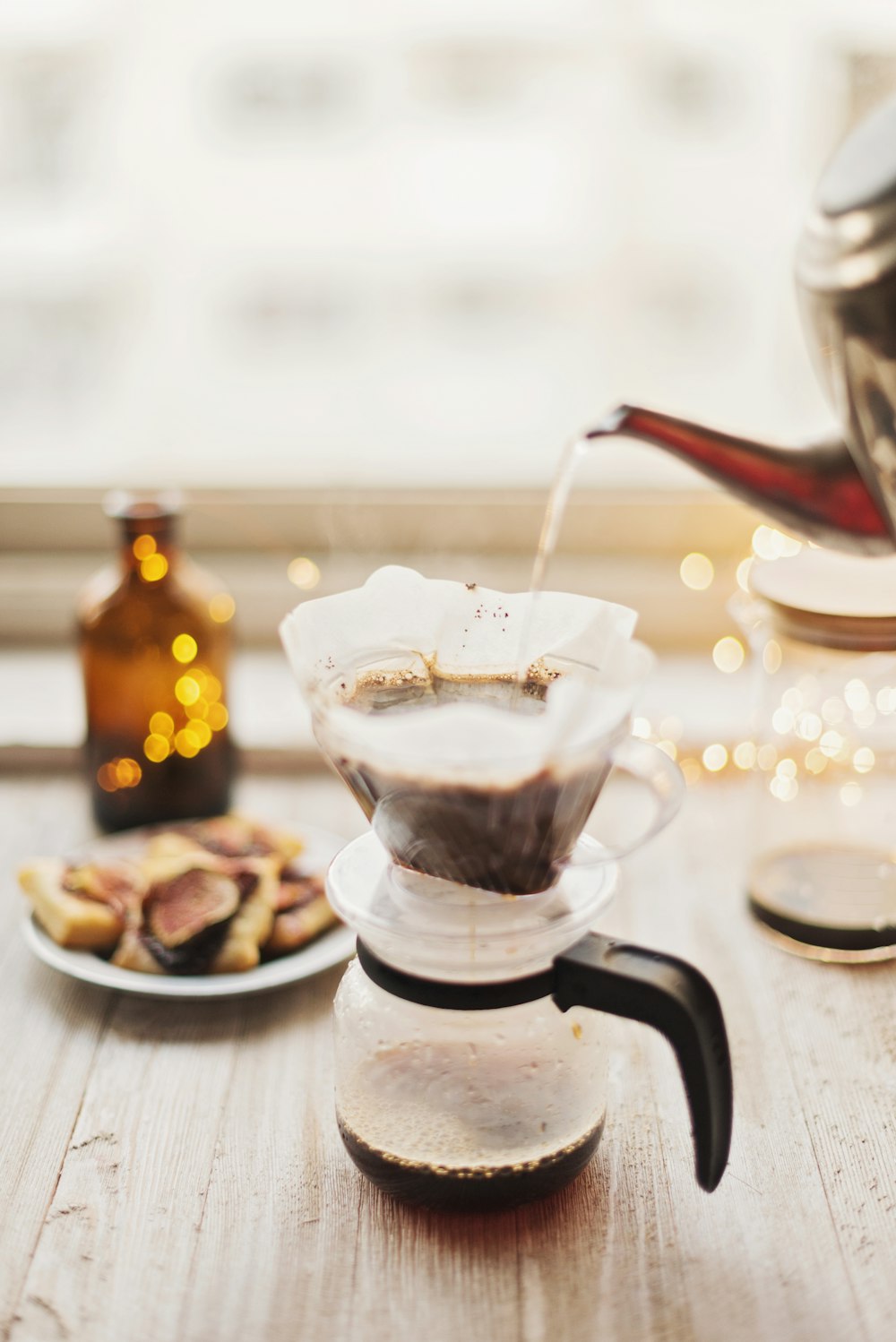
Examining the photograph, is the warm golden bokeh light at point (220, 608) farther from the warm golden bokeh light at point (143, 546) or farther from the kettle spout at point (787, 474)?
the kettle spout at point (787, 474)

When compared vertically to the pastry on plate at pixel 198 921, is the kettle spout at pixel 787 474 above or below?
above

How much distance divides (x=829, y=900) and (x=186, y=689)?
0.52m

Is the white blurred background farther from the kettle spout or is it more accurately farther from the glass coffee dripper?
the glass coffee dripper

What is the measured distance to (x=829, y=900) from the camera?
0.96m

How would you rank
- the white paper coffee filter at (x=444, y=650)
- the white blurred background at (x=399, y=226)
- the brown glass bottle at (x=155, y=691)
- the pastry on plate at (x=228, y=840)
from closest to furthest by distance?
the white paper coffee filter at (x=444, y=650) → the pastry on plate at (x=228, y=840) → the brown glass bottle at (x=155, y=691) → the white blurred background at (x=399, y=226)

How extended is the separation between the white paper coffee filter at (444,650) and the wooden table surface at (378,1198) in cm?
25

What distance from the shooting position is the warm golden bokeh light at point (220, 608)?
108 cm

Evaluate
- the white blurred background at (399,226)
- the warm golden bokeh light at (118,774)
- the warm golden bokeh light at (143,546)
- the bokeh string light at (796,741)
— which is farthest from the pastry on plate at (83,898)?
the white blurred background at (399,226)

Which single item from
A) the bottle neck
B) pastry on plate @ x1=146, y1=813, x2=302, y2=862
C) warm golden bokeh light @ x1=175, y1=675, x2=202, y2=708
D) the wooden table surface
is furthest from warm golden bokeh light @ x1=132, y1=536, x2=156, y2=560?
the wooden table surface

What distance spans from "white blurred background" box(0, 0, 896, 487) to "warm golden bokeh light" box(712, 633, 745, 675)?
20 cm

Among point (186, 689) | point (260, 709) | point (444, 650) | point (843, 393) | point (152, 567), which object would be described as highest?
point (843, 393)

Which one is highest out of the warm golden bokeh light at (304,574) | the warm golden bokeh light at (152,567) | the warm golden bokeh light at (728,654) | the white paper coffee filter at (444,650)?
the white paper coffee filter at (444,650)

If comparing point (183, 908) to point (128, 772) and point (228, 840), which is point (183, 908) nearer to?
point (228, 840)

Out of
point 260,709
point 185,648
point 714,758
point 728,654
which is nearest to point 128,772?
point 185,648
